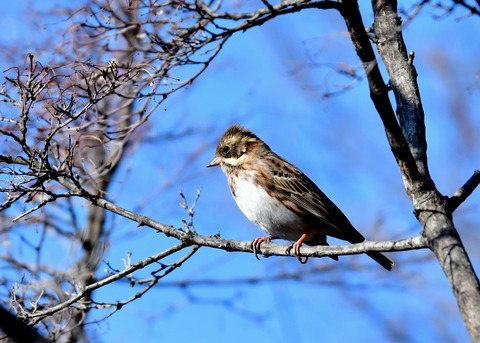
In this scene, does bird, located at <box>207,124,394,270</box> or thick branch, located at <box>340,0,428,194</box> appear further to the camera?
bird, located at <box>207,124,394,270</box>

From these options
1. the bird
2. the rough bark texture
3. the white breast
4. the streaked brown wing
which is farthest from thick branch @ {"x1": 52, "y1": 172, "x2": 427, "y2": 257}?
the streaked brown wing

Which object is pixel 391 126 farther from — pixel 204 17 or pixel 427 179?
pixel 204 17

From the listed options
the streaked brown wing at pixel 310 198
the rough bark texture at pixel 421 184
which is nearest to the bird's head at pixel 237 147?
the streaked brown wing at pixel 310 198

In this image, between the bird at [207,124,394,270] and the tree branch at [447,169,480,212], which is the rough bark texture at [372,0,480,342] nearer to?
the tree branch at [447,169,480,212]

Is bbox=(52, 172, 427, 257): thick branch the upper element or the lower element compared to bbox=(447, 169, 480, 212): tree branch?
upper

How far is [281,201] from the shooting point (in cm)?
601

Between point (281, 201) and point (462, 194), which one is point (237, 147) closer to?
point (281, 201)

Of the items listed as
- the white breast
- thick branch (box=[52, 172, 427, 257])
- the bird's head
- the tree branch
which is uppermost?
the bird's head

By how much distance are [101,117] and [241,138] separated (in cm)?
175

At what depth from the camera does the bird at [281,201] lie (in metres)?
5.87

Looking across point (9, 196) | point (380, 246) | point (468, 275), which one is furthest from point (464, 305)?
point (9, 196)

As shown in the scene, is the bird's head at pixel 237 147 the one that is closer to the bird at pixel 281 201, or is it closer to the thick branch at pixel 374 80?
the bird at pixel 281 201

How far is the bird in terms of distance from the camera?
5.87 m

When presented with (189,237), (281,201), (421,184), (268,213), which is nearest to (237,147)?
(281,201)
